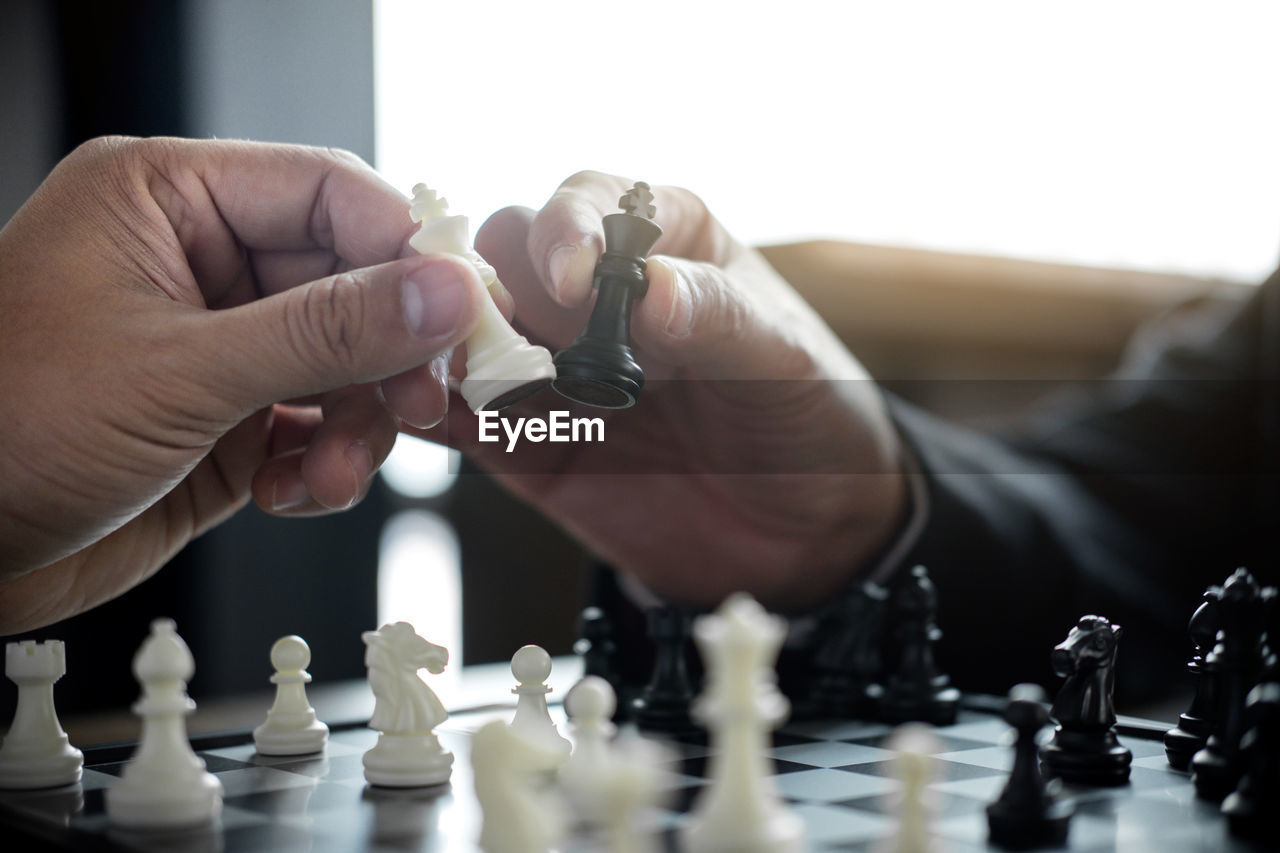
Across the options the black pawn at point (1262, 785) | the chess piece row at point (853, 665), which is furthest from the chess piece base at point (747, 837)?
the chess piece row at point (853, 665)

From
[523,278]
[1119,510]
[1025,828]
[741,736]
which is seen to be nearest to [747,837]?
[741,736]

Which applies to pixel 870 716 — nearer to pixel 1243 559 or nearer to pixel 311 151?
pixel 311 151

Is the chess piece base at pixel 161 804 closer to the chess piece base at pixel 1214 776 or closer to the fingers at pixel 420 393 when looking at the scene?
the fingers at pixel 420 393

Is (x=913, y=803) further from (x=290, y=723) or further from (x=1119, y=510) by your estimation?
(x=1119, y=510)

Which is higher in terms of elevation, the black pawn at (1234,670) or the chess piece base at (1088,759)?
the black pawn at (1234,670)

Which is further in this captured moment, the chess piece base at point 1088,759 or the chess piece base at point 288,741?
the chess piece base at point 288,741

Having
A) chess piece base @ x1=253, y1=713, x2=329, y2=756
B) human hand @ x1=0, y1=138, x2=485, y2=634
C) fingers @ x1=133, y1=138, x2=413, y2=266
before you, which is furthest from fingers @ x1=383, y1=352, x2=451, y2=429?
chess piece base @ x1=253, y1=713, x2=329, y2=756

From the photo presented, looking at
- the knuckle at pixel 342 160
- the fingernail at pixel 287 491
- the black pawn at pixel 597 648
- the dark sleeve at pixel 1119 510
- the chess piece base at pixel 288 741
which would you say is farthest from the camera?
the dark sleeve at pixel 1119 510

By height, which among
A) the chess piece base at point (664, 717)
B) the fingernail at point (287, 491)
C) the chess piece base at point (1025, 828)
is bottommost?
the chess piece base at point (664, 717)
